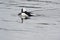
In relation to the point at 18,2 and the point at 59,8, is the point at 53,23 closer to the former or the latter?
the point at 59,8

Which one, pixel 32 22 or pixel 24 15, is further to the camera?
pixel 24 15

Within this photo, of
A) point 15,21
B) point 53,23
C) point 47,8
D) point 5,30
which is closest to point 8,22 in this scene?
point 15,21

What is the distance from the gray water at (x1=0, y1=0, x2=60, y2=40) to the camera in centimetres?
1042

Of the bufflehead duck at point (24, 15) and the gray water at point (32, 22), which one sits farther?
the bufflehead duck at point (24, 15)

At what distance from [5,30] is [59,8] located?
5.15 metres

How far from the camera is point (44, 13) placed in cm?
1412

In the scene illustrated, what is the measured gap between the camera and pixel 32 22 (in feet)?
40.2

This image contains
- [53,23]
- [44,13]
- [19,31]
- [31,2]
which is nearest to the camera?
[19,31]

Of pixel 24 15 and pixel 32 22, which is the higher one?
pixel 24 15

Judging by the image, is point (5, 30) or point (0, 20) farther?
point (0, 20)

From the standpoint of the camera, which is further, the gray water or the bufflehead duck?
the bufflehead duck

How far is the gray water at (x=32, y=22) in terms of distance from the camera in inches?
410

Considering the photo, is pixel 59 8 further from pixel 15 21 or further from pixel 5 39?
pixel 5 39

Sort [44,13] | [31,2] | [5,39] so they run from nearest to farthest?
[5,39] < [44,13] < [31,2]
